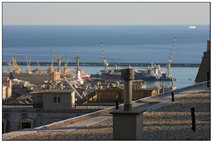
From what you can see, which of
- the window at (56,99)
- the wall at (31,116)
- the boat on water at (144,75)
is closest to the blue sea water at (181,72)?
the boat on water at (144,75)

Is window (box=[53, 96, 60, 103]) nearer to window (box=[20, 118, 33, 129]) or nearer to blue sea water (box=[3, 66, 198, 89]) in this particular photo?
window (box=[20, 118, 33, 129])

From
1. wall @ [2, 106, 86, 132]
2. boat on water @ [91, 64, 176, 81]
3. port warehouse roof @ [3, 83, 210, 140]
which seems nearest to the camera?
port warehouse roof @ [3, 83, 210, 140]

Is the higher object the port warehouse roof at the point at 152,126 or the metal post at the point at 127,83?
the metal post at the point at 127,83

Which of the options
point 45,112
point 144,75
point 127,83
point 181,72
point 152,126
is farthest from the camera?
point 181,72

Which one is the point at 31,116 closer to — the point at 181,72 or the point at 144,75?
the point at 144,75

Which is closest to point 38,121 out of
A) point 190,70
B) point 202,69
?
point 202,69

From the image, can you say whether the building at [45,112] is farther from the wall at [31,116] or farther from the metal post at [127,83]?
the metal post at [127,83]

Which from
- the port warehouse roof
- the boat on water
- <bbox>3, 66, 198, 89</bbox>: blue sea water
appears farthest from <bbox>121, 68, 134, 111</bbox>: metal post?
the boat on water

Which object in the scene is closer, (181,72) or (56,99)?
(56,99)

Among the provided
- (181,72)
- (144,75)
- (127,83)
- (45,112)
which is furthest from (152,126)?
(181,72)

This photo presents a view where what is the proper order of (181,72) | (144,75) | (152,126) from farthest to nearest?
1. (181,72)
2. (144,75)
3. (152,126)
